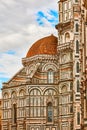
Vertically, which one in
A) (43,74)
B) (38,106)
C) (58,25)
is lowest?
(38,106)

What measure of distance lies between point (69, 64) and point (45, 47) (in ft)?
25.8

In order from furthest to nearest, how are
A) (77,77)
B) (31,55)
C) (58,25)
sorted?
(31,55), (58,25), (77,77)

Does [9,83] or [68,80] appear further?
[9,83]

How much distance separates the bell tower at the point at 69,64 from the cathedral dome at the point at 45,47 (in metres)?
3.39

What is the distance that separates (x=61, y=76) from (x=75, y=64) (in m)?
4.30

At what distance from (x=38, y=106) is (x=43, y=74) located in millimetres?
5459

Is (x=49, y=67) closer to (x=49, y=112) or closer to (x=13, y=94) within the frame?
(x=49, y=112)

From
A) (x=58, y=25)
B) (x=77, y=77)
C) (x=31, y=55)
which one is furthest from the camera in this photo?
(x=31, y=55)

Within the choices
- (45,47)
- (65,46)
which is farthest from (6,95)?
(65,46)

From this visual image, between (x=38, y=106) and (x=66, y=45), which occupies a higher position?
(x=66, y=45)

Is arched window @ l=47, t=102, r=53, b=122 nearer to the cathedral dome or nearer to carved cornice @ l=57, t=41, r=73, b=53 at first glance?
the cathedral dome

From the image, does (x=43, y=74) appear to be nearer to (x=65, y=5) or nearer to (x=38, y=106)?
(x=38, y=106)

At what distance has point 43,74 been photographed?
79.4 metres

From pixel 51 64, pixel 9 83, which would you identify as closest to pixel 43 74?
pixel 51 64
